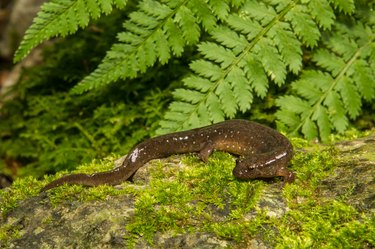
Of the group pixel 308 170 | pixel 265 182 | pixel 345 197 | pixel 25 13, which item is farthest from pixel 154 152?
pixel 25 13

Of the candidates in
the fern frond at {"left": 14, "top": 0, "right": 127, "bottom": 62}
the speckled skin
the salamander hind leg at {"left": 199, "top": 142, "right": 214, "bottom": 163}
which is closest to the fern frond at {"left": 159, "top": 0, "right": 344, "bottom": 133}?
the speckled skin

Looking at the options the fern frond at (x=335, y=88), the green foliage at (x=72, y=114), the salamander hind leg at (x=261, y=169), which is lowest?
the green foliage at (x=72, y=114)

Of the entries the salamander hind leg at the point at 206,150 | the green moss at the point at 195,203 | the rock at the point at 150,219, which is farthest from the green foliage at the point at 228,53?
the rock at the point at 150,219

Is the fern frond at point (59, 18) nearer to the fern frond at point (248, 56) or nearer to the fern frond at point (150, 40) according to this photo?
the fern frond at point (150, 40)

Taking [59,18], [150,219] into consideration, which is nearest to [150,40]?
[59,18]

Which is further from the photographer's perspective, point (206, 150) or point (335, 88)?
point (335, 88)

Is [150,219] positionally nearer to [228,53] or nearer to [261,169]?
[261,169]

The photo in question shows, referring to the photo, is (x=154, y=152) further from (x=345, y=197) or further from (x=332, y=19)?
(x=332, y=19)

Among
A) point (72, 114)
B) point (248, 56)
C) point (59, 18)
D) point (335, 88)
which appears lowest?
point (72, 114)
